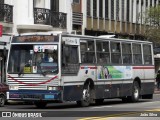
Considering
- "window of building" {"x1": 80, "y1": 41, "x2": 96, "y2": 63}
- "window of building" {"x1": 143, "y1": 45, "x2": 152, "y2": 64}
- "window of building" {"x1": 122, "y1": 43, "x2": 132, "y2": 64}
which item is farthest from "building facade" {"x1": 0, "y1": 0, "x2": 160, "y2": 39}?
"window of building" {"x1": 80, "y1": 41, "x2": 96, "y2": 63}

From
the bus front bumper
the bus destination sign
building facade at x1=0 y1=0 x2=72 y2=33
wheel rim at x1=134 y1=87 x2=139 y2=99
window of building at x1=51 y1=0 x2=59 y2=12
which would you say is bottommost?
wheel rim at x1=134 y1=87 x2=139 y2=99

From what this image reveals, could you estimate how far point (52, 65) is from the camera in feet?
80.7

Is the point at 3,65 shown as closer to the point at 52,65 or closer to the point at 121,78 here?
the point at 121,78

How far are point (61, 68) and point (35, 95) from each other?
5.12 feet

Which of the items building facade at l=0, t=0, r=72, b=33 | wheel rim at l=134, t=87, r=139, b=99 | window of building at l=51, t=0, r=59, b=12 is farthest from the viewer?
window of building at l=51, t=0, r=59, b=12

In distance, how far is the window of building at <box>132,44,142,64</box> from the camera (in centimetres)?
3063

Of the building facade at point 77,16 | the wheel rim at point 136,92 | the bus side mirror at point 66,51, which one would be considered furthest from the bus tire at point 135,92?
the building facade at point 77,16

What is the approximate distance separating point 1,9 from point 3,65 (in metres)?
3.65

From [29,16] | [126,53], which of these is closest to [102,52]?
[126,53]

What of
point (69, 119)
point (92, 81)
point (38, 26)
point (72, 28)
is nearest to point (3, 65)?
point (38, 26)

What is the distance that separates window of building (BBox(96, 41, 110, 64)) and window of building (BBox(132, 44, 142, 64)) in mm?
2761

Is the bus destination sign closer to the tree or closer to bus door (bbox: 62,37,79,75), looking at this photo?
bus door (bbox: 62,37,79,75)

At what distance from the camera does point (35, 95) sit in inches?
974

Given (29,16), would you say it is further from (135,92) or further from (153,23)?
(153,23)
